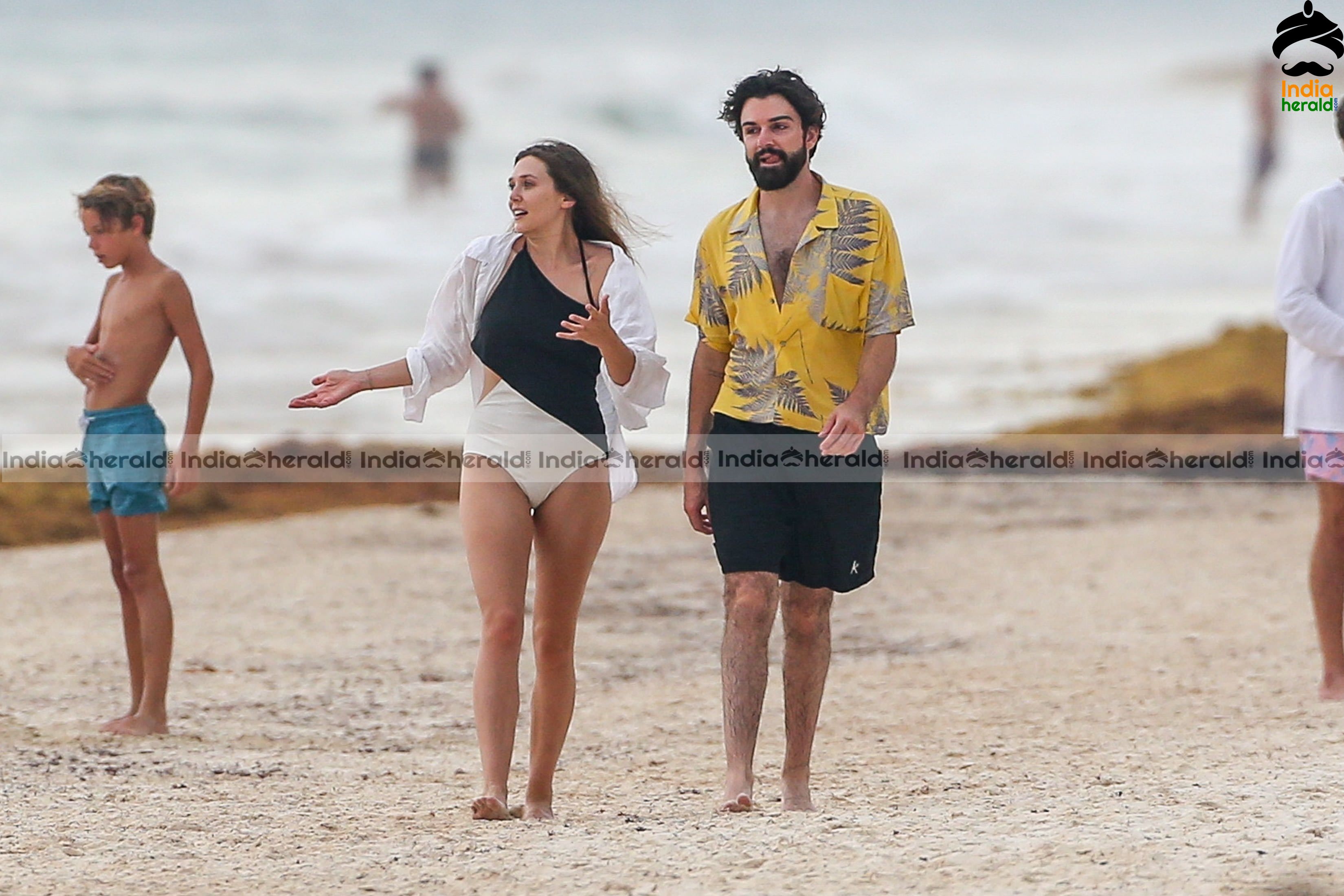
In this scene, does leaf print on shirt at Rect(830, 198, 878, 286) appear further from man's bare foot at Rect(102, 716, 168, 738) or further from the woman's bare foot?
man's bare foot at Rect(102, 716, 168, 738)

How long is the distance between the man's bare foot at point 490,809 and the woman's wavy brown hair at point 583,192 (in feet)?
4.82

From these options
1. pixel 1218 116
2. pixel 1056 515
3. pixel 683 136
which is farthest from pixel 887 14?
pixel 1056 515

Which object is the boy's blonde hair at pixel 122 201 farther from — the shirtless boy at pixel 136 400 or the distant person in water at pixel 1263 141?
the distant person in water at pixel 1263 141

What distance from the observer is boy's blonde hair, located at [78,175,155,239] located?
5742 mm

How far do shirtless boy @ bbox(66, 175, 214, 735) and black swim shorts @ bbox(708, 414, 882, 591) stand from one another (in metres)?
2.12

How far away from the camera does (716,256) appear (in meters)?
4.60

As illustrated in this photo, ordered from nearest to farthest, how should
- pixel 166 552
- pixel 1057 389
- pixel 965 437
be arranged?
1. pixel 166 552
2. pixel 965 437
3. pixel 1057 389

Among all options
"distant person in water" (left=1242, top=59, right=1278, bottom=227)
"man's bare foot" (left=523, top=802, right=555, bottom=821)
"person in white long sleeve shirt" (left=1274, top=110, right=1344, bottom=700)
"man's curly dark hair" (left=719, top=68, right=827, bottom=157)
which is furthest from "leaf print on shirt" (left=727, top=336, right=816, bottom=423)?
"distant person in water" (left=1242, top=59, right=1278, bottom=227)

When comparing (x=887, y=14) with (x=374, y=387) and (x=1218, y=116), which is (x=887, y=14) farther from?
(x=374, y=387)

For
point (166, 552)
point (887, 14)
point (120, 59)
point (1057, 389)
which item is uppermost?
point (887, 14)

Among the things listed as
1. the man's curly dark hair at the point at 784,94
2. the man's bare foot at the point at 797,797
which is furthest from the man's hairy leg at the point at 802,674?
the man's curly dark hair at the point at 784,94

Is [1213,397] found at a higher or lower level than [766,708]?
higher

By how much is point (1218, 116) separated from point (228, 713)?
39.9m

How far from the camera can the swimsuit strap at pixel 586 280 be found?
4578 mm
